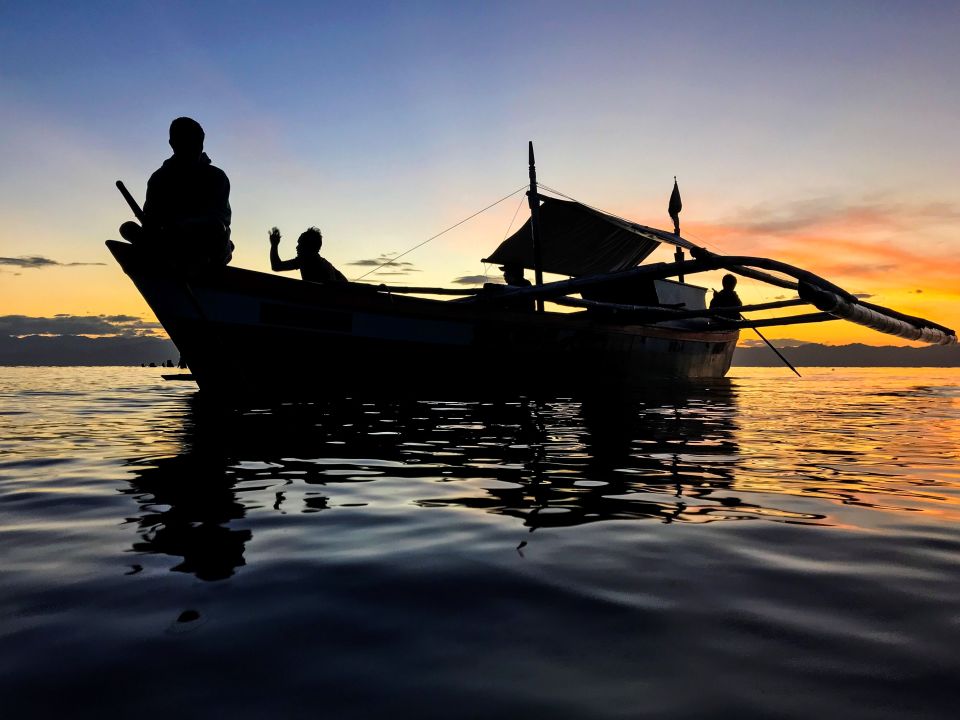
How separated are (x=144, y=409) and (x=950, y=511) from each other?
10313 mm

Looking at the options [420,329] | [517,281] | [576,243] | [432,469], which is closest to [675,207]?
[576,243]

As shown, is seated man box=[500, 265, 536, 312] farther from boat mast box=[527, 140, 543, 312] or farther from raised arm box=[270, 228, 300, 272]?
raised arm box=[270, 228, 300, 272]

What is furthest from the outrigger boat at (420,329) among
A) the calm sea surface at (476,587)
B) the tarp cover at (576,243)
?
the tarp cover at (576,243)

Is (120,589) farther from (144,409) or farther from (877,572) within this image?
(144,409)

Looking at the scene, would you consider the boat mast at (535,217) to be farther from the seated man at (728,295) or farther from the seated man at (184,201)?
the seated man at (184,201)

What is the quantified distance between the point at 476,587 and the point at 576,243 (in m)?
23.5

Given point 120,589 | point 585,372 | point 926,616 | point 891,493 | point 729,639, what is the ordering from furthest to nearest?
point 585,372 < point 891,493 < point 120,589 < point 926,616 < point 729,639

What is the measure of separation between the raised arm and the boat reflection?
11.8 ft

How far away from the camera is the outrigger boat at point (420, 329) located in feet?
31.8

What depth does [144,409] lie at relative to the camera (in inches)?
409

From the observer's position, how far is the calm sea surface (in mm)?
1468

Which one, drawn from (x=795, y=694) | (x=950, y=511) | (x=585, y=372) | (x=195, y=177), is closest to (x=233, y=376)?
(x=195, y=177)

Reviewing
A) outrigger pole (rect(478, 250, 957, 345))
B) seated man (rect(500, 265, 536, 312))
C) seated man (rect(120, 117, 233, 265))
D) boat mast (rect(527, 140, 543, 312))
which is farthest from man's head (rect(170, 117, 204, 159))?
boat mast (rect(527, 140, 543, 312))

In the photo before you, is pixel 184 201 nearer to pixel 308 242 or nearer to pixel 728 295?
pixel 308 242
